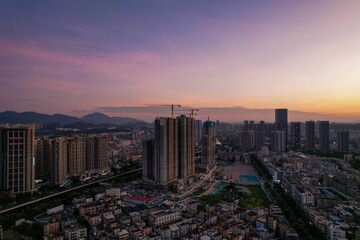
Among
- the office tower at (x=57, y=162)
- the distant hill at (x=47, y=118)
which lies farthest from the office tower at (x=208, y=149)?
the distant hill at (x=47, y=118)

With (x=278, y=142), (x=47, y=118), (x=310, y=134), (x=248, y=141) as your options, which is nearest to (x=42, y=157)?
(x=248, y=141)

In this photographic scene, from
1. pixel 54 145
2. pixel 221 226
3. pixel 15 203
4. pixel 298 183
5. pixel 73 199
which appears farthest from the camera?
pixel 54 145

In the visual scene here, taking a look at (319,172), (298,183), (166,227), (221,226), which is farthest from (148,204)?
(319,172)

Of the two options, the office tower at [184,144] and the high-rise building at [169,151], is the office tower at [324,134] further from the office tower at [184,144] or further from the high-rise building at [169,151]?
the office tower at [184,144]

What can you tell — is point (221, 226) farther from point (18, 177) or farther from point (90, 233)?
point (18, 177)

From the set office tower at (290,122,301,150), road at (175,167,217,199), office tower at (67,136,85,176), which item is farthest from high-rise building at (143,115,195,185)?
office tower at (290,122,301,150)
